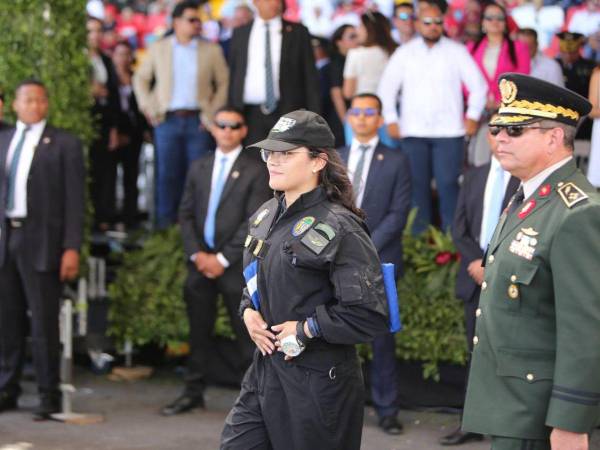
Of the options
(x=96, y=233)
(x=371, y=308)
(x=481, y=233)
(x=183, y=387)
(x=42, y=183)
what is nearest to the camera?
(x=371, y=308)

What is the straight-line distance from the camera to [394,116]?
30.6 feet

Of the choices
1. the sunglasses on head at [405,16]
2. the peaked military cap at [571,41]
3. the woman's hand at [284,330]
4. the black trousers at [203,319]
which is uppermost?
the sunglasses on head at [405,16]

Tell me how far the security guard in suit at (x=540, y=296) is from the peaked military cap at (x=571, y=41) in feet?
20.8

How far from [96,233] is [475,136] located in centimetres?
389

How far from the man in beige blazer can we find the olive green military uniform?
6300 millimetres

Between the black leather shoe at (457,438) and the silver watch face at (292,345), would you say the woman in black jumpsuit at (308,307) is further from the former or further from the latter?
the black leather shoe at (457,438)

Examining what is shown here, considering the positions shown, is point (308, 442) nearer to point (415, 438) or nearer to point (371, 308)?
point (371, 308)

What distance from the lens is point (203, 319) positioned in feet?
27.0

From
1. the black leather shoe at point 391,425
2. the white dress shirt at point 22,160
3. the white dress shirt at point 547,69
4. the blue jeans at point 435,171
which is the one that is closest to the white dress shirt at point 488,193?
the black leather shoe at point 391,425

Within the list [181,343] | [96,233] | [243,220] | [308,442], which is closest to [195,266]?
[243,220]

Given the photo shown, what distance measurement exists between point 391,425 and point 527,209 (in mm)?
3881

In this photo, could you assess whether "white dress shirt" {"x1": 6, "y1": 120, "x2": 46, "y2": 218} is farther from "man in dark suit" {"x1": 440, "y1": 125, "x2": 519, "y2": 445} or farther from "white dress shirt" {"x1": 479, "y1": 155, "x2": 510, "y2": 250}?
"white dress shirt" {"x1": 479, "y1": 155, "x2": 510, "y2": 250}

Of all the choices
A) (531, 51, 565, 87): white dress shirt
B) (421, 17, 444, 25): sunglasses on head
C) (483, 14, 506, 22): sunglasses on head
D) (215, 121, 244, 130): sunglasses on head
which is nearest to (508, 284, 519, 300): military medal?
(215, 121, 244, 130): sunglasses on head

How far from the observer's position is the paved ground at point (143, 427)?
24.0 feet
